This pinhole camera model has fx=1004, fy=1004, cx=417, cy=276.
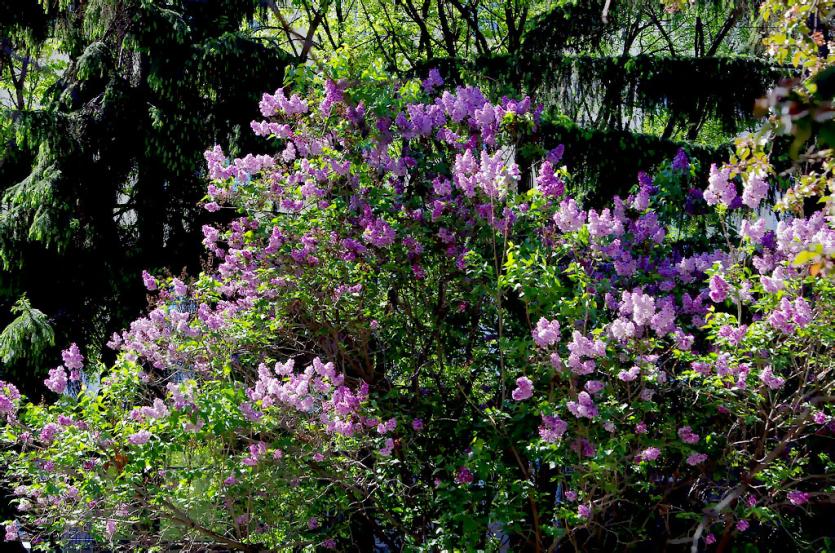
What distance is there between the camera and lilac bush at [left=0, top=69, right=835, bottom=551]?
477 centimetres

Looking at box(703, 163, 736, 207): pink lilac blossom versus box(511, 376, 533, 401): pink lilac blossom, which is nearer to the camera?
box(511, 376, 533, 401): pink lilac blossom

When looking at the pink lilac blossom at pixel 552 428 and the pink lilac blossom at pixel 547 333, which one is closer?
the pink lilac blossom at pixel 547 333

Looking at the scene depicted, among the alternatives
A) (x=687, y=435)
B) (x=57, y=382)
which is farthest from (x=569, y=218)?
(x=57, y=382)

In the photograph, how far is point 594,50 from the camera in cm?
1111

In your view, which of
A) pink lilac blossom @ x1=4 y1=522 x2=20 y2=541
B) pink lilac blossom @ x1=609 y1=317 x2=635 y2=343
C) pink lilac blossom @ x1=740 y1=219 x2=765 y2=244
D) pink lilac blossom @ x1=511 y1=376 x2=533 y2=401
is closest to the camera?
pink lilac blossom @ x1=609 y1=317 x2=635 y2=343

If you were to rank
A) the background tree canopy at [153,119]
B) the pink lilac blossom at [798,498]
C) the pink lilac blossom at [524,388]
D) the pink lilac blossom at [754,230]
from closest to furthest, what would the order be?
the pink lilac blossom at [524,388] → the pink lilac blossom at [798,498] → the pink lilac blossom at [754,230] → the background tree canopy at [153,119]

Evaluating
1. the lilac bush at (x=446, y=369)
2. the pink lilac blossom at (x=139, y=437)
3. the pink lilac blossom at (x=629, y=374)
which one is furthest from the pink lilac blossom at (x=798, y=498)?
the pink lilac blossom at (x=139, y=437)

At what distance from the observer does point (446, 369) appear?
600cm

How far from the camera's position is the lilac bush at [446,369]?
477cm

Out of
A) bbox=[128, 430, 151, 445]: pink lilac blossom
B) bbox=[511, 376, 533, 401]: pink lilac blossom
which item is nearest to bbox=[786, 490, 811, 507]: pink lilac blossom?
bbox=[511, 376, 533, 401]: pink lilac blossom

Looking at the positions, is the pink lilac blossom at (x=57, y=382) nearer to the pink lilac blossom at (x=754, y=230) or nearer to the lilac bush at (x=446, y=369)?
the lilac bush at (x=446, y=369)

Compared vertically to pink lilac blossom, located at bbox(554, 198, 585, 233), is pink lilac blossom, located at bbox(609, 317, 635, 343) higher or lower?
lower

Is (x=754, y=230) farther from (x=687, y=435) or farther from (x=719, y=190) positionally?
(x=687, y=435)

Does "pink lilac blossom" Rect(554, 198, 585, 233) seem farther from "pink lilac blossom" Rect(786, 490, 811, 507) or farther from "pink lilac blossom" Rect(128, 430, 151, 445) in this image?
"pink lilac blossom" Rect(128, 430, 151, 445)
